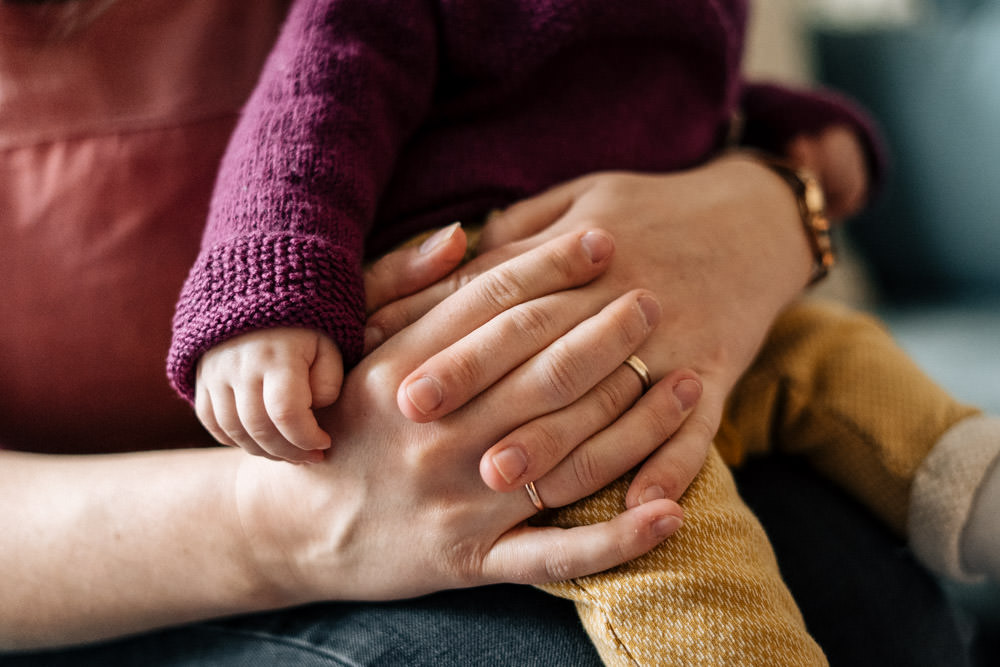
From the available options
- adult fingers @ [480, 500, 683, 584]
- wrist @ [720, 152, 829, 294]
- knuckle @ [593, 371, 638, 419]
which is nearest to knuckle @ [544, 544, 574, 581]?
adult fingers @ [480, 500, 683, 584]

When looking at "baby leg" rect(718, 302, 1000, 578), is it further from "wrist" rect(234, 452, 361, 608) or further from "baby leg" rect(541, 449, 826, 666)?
"wrist" rect(234, 452, 361, 608)

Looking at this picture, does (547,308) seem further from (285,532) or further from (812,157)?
(812,157)

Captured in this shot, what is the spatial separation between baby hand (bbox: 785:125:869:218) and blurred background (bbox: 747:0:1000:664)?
0.48 meters

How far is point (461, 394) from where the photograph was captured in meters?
0.51

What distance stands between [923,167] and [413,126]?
4.01ft

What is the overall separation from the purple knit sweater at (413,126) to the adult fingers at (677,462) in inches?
9.1

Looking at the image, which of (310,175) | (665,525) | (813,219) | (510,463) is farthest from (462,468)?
(813,219)

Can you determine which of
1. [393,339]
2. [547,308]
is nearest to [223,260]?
[393,339]

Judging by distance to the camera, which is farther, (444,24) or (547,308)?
(444,24)

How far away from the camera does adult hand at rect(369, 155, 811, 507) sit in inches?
22.3

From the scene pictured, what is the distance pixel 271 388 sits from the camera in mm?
479

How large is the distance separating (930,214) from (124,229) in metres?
1.45

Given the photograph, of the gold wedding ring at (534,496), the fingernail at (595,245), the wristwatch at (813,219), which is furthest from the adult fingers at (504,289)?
the wristwatch at (813,219)

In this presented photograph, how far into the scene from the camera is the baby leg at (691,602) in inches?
19.8
